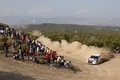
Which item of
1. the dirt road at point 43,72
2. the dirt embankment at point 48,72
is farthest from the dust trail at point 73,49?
the dirt road at point 43,72

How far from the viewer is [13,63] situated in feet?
93.6

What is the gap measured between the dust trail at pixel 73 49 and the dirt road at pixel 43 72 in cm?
1215

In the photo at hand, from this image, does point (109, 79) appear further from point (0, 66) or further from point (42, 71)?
point (0, 66)

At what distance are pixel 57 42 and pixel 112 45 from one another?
1120cm

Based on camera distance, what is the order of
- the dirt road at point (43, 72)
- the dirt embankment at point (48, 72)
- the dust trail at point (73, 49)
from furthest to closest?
the dust trail at point (73, 49) < the dirt embankment at point (48, 72) < the dirt road at point (43, 72)

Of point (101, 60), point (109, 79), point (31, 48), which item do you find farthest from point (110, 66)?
point (31, 48)

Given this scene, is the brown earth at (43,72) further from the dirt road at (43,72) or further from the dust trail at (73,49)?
the dust trail at (73,49)

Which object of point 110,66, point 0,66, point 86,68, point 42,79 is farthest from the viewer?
point 110,66

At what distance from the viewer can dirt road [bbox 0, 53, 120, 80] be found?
81.1 feet

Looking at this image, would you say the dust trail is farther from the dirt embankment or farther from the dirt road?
the dirt road

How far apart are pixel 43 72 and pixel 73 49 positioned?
25285mm

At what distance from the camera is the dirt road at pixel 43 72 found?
2472 centimetres

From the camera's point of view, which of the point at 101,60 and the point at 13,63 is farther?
the point at 101,60

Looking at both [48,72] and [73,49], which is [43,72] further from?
[73,49]
